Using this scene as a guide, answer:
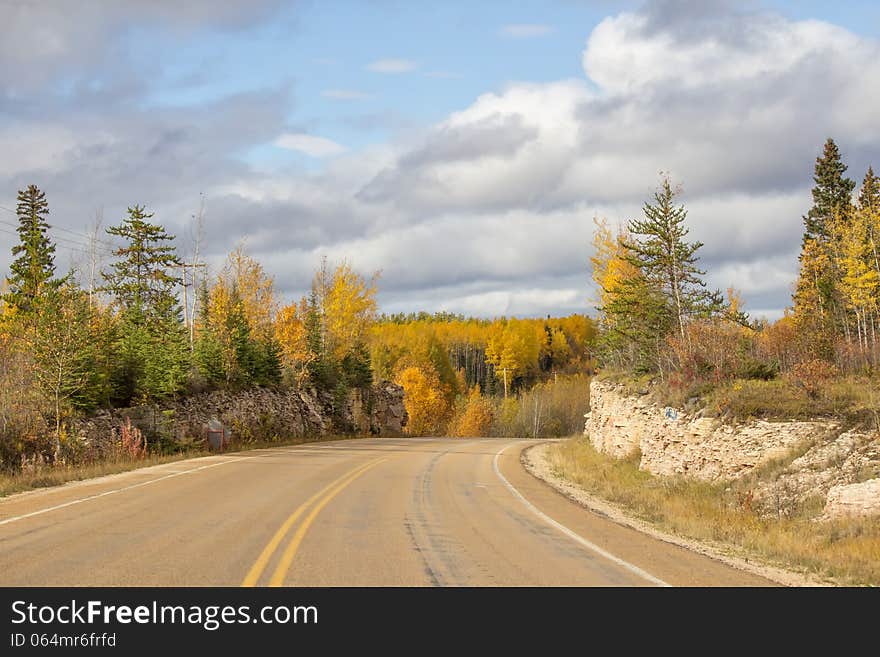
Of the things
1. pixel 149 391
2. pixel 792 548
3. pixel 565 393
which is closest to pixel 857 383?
pixel 792 548

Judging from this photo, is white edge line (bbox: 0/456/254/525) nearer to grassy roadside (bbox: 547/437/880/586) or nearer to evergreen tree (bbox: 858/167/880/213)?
grassy roadside (bbox: 547/437/880/586)

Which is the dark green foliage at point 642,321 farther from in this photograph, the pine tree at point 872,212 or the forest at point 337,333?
the pine tree at point 872,212

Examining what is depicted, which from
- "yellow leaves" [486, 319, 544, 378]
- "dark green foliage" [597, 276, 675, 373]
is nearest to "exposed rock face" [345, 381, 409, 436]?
"dark green foliage" [597, 276, 675, 373]

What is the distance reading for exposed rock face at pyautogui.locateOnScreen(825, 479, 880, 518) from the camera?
1421 cm

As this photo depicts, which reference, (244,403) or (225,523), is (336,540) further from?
(244,403)

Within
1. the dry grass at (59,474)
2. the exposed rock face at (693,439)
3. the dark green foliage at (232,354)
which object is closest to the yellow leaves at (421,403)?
the dark green foliage at (232,354)

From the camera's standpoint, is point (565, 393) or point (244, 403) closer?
point (244, 403)

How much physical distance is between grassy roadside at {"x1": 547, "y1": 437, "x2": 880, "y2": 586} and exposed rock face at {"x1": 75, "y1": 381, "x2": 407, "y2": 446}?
65.2 feet

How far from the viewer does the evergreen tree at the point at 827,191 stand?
58.1 meters

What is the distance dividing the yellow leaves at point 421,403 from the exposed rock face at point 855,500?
2840 inches

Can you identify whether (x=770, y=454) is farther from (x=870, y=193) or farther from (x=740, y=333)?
(x=870, y=193)

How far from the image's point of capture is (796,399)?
1964cm

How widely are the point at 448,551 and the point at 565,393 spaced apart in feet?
329

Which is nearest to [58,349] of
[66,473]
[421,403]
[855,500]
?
[66,473]
